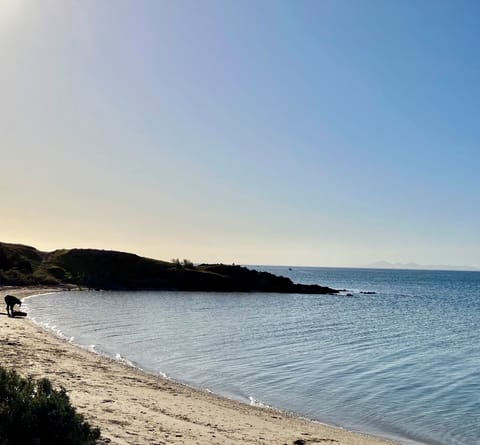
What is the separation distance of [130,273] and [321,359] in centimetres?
9395

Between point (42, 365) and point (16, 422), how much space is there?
51.0 feet

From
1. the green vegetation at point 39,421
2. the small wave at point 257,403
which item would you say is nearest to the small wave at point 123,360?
the small wave at point 257,403

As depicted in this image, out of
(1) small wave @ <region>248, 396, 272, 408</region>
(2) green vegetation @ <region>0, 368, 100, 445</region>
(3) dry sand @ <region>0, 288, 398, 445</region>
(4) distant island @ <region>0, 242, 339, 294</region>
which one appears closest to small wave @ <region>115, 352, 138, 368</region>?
(3) dry sand @ <region>0, 288, 398, 445</region>

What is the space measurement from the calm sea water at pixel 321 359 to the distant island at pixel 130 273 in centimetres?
4969

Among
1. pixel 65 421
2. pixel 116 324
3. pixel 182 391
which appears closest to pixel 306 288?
pixel 116 324

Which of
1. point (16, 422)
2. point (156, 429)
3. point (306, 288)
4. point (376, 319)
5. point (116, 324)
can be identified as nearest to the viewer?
point (16, 422)

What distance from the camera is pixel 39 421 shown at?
929cm

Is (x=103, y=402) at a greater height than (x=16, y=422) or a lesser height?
lesser

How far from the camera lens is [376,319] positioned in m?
63.4

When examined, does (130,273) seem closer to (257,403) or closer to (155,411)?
(257,403)

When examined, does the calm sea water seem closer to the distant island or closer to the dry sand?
the dry sand

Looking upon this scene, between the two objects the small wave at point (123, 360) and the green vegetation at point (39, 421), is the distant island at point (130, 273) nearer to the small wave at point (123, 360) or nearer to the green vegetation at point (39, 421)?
the small wave at point (123, 360)

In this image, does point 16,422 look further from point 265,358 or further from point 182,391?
point 265,358

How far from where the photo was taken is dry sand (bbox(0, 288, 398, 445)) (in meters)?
14.9
